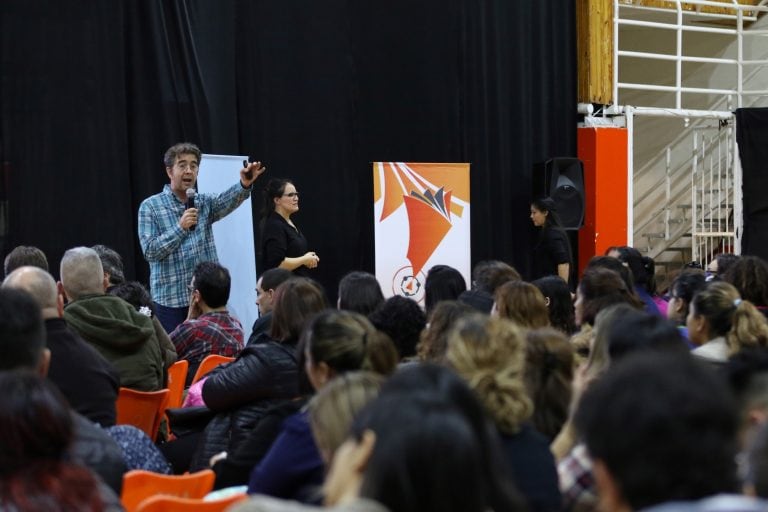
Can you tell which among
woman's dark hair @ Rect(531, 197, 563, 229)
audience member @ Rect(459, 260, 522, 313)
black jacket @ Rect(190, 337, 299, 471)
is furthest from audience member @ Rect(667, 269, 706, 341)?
woman's dark hair @ Rect(531, 197, 563, 229)

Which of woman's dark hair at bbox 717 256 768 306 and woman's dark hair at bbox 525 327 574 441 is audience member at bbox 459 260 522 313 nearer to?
woman's dark hair at bbox 717 256 768 306

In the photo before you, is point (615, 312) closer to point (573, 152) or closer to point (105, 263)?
point (105, 263)

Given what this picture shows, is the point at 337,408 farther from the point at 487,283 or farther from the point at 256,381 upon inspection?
the point at 487,283

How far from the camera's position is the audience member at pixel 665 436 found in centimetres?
116

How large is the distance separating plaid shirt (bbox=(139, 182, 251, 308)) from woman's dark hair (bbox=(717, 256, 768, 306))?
2.64 meters

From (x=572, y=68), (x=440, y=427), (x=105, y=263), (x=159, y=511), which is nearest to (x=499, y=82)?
(x=572, y=68)

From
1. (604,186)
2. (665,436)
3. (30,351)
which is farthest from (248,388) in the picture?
(604,186)

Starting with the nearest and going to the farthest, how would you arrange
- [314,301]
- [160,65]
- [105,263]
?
[314,301] → [105,263] → [160,65]

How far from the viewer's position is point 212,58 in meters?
7.21

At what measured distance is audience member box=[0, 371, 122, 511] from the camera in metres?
1.49

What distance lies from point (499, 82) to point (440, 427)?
7.94 metres

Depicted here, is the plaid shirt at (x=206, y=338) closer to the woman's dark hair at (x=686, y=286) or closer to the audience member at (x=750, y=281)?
the woman's dark hair at (x=686, y=286)

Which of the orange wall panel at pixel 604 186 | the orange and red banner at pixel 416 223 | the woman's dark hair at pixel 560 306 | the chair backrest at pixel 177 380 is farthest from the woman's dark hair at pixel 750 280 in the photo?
the orange wall panel at pixel 604 186

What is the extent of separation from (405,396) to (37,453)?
0.64 meters
